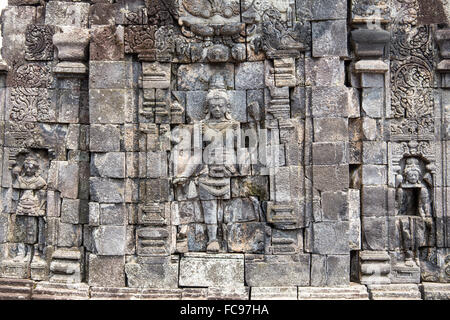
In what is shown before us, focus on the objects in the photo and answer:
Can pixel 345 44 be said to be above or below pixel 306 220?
above

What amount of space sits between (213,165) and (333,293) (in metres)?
2.53

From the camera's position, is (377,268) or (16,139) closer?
(377,268)

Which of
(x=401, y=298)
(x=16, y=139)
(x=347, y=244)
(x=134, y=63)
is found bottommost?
(x=401, y=298)

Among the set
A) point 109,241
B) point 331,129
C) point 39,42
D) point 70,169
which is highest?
point 39,42

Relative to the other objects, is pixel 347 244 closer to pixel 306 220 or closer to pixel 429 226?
pixel 306 220

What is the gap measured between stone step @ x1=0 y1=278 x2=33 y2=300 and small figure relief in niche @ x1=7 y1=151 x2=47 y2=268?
32 centimetres

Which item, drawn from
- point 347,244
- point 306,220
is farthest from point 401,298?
point 306,220

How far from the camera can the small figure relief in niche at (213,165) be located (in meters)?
7.41

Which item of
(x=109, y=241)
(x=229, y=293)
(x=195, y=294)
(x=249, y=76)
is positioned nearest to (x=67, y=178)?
(x=109, y=241)

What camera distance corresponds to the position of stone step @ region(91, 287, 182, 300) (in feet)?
23.4

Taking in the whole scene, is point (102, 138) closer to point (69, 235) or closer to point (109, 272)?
point (69, 235)

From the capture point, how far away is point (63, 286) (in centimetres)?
737

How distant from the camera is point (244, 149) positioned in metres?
7.45

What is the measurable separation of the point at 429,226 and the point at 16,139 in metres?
6.51
